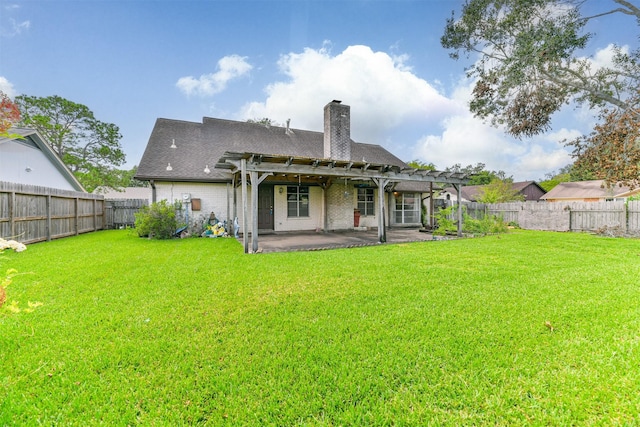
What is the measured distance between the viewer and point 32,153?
38.7ft

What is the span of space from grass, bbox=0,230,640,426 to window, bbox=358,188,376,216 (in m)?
9.01

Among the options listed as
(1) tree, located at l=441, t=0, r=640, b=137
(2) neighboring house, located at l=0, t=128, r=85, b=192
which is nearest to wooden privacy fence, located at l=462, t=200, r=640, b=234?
(1) tree, located at l=441, t=0, r=640, b=137

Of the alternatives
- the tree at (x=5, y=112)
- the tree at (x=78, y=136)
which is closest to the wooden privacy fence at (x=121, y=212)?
the tree at (x=78, y=136)

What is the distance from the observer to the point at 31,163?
38.2 ft

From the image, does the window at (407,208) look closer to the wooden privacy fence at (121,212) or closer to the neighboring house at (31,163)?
the wooden privacy fence at (121,212)

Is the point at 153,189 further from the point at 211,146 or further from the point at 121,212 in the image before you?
the point at 121,212

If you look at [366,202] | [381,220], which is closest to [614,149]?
[381,220]

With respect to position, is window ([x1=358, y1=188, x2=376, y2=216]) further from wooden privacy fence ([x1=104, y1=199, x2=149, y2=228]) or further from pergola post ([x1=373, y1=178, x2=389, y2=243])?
wooden privacy fence ([x1=104, y1=199, x2=149, y2=228])

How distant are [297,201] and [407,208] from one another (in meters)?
6.49

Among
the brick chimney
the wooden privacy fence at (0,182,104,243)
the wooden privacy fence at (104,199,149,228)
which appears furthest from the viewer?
the wooden privacy fence at (104,199,149,228)

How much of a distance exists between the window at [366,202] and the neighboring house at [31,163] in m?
13.4

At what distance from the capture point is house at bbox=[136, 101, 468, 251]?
1015 cm

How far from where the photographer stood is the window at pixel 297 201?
1252 centimetres

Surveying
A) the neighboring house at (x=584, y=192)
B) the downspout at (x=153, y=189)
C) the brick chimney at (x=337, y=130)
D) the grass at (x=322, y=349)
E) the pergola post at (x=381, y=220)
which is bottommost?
the grass at (x=322, y=349)
